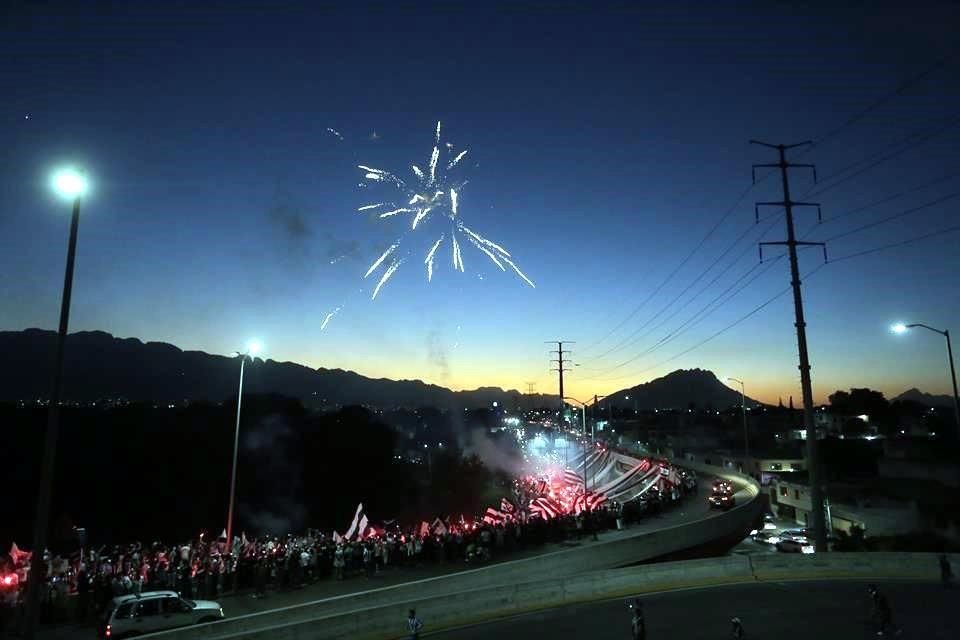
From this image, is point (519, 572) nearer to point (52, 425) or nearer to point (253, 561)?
point (253, 561)

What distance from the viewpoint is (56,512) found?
7475 centimetres

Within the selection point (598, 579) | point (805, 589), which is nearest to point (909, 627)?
point (805, 589)

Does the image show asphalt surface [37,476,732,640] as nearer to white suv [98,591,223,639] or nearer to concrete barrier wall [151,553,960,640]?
white suv [98,591,223,639]

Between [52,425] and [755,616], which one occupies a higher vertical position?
[52,425]

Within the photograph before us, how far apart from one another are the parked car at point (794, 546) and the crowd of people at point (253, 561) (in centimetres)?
1449

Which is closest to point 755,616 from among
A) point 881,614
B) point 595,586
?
point 881,614

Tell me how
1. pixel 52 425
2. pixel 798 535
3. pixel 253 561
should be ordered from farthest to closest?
pixel 798 535 → pixel 253 561 → pixel 52 425

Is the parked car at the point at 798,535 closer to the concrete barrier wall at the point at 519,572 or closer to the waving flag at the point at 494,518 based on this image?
the concrete barrier wall at the point at 519,572

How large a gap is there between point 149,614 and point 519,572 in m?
12.2

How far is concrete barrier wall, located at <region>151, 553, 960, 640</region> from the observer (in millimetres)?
17297

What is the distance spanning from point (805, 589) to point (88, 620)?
24.5 m

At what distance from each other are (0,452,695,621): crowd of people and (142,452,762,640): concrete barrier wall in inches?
137

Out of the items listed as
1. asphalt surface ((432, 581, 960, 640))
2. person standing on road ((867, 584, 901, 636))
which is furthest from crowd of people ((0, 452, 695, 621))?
person standing on road ((867, 584, 901, 636))

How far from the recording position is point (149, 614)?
16531mm
